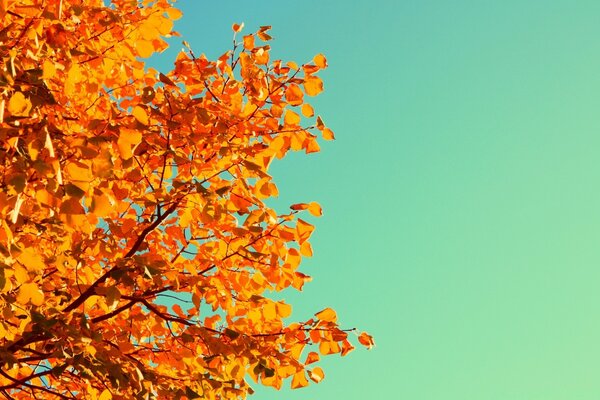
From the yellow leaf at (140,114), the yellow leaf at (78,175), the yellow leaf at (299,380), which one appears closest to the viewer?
the yellow leaf at (78,175)

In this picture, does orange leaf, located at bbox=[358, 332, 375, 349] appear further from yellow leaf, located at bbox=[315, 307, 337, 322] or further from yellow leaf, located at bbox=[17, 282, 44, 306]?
yellow leaf, located at bbox=[17, 282, 44, 306]

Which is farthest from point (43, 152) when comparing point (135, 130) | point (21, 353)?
point (21, 353)

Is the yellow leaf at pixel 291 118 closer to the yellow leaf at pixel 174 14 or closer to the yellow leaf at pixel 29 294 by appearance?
the yellow leaf at pixel 174 14

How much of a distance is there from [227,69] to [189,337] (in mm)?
1792

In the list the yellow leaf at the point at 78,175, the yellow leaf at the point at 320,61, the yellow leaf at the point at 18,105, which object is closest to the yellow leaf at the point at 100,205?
the yellow leaf at the point at 78,175

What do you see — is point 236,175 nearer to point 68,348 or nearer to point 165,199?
point 165,199

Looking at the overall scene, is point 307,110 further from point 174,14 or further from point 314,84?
point 174,14

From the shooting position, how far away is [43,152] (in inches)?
102

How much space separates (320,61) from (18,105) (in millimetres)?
1888

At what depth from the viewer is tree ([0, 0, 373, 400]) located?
9.91 feet

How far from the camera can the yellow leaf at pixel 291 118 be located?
3.83m

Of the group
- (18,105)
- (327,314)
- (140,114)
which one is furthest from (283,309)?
(18,105)

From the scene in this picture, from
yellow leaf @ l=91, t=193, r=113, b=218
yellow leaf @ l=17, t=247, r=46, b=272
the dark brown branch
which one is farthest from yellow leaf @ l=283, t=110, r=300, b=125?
yellow leaf @ l=17, t=247, r=46, b=272

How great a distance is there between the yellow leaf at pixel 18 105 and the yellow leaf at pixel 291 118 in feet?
5.40
